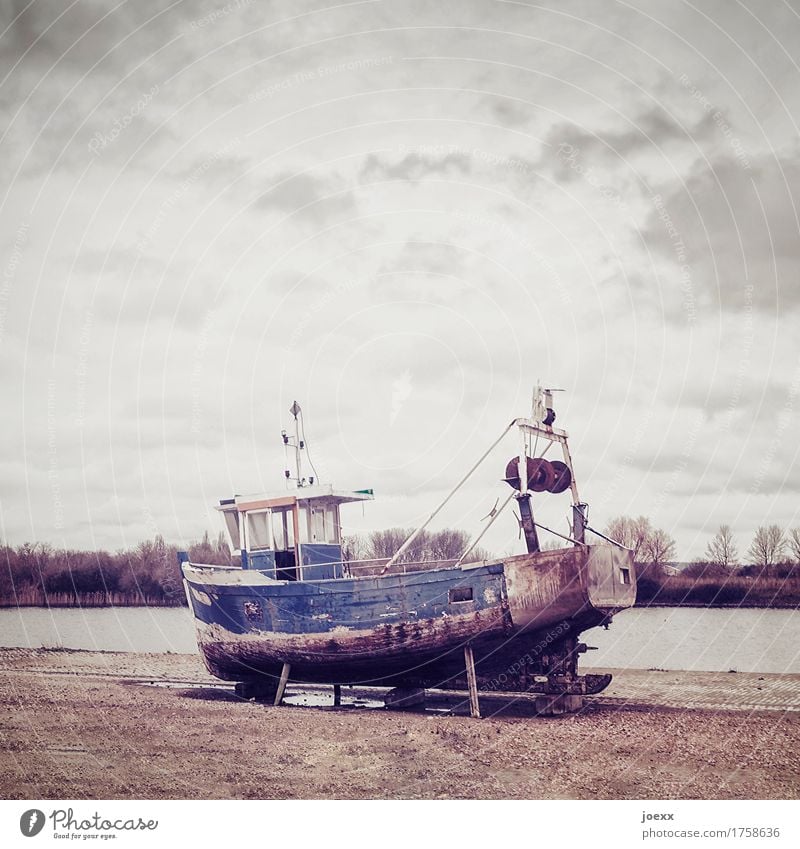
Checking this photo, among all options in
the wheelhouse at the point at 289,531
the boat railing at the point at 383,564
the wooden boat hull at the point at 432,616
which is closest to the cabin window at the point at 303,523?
the wheelhouse at the point at 289,531

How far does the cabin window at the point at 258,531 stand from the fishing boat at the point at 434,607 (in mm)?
16

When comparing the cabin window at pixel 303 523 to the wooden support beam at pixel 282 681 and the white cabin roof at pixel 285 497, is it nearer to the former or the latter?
the white cabin roof at pixel 285 497

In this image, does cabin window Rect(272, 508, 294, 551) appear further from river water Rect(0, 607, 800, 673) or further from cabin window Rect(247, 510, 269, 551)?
river water Rect(0, 607, 800, 673)

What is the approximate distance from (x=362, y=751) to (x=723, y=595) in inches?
352

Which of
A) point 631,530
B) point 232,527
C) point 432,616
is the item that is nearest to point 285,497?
point 232,527

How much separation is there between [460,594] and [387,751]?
6.81ft

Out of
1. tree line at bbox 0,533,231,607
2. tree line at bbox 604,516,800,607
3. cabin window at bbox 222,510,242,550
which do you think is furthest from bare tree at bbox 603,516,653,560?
tree line at bbox 0,533,231,607

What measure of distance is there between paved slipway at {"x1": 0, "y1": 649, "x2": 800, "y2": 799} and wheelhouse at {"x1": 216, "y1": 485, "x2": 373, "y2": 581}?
1.78 metres

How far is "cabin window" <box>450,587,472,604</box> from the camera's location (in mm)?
10750

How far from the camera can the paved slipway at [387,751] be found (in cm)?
874

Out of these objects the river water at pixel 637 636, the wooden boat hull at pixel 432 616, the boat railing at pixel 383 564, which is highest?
the boat railing at pixel 383 564

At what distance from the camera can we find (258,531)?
1225cm
